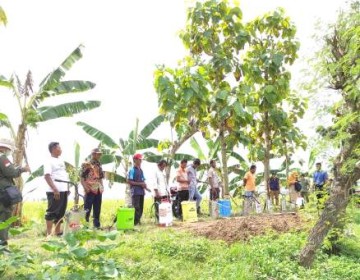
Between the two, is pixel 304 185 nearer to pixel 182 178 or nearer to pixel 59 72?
pixel 182 178

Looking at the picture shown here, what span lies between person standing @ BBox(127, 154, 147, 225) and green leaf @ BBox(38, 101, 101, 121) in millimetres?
2424

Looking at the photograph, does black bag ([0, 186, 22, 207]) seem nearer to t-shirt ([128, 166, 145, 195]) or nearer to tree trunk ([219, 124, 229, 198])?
t-shirt ([128, 166, 145, 195])

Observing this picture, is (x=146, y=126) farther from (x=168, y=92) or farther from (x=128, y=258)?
(x=128, y=258)

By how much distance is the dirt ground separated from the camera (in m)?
7.69

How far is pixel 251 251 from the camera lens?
657 centimetres

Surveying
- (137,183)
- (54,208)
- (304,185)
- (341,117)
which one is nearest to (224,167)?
(137,183)

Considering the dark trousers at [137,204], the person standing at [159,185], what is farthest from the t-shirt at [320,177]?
the dark trousers at [137,204]

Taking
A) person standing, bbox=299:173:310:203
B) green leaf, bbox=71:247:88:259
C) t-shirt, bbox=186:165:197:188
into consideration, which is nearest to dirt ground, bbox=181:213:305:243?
t-shirt, bbox=186:165:197:188

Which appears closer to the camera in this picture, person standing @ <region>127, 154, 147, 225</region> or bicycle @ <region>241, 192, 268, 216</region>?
person standing @ <region>127, 154, 147, 225</region>

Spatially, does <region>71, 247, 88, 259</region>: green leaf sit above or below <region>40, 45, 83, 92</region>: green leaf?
below

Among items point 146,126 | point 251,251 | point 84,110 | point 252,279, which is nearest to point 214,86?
point 146,126

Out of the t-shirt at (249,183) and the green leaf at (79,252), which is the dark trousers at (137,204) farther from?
the green leaf at (79,252)

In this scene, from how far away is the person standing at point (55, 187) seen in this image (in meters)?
7.05

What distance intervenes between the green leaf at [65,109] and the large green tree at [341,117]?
6288 mm
